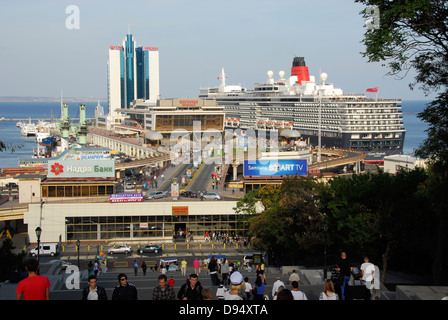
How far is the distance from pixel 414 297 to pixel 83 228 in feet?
93.8

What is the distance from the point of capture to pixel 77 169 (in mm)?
40281

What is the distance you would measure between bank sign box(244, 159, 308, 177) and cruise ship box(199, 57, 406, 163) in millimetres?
48614

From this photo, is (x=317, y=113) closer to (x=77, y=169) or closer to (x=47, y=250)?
(x=77, y=169)

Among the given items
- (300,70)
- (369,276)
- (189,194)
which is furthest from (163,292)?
(300,70)

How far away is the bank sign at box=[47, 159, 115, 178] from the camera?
40.1 m

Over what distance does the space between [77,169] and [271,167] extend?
567 inches

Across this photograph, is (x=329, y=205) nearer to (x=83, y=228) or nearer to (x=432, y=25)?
(x=432, y=25)

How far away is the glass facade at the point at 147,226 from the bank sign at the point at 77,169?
4649 mm

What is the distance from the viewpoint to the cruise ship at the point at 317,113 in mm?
105625

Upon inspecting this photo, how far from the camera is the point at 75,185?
131 feet

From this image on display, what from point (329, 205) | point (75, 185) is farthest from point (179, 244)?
point (329, 205)

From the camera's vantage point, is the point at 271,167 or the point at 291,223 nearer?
the point at 291,223

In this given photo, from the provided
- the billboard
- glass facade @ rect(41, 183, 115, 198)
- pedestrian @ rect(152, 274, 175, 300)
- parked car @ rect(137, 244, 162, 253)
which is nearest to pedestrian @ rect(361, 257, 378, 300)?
pedestrian @ rect(152, 274, 175, 300)

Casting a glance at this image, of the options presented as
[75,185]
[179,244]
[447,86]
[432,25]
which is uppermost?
[432,25]
